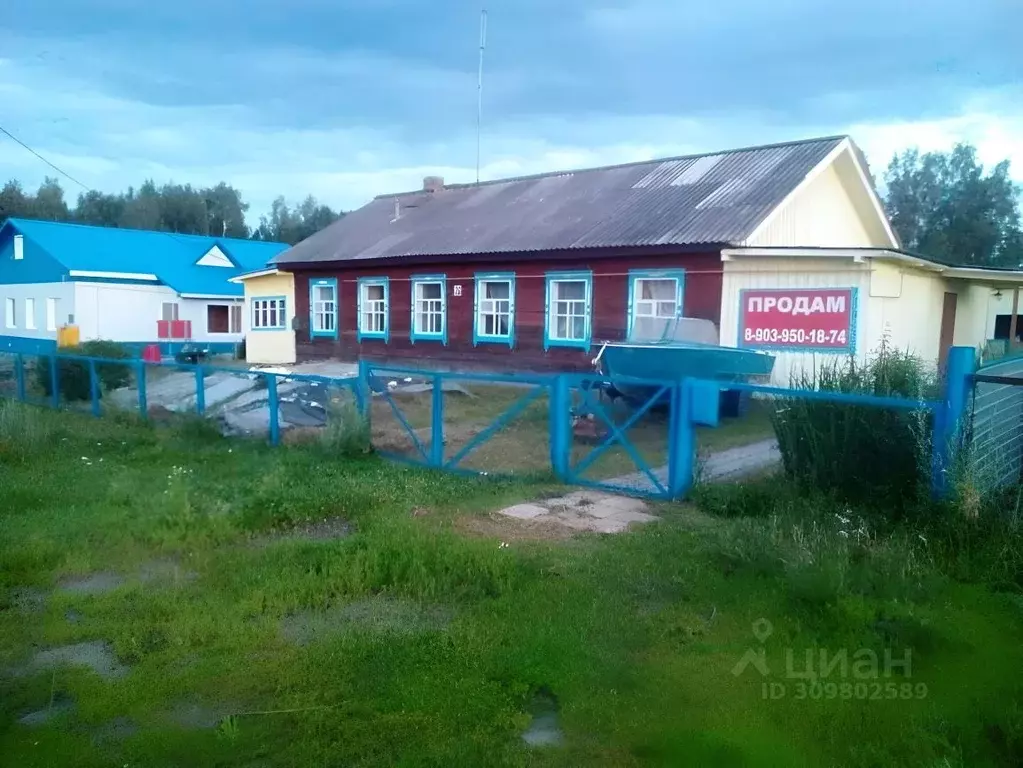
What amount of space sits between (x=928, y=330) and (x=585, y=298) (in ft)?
23.4

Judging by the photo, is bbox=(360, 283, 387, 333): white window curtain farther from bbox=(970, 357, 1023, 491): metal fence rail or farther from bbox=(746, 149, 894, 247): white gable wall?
bbox=(970, 357, 1023, 491): metal fence rail

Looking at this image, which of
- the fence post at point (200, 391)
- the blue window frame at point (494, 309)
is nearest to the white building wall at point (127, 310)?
the blue window frame at point (494, 309)

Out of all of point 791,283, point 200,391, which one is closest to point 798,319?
point 791,283

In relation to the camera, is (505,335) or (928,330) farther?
(505,335)

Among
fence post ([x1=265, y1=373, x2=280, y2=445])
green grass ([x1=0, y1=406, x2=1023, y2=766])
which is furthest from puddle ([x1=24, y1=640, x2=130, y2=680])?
fence post ([x1=265, y1=373, x2=280, y2=445])

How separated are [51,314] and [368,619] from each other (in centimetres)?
3172

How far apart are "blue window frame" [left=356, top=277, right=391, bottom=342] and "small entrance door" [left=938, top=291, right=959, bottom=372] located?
43.4 feet

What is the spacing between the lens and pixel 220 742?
11.8ft

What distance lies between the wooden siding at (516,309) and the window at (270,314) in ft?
3.93

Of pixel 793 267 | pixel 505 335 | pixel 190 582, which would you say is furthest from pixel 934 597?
pixel 505 335

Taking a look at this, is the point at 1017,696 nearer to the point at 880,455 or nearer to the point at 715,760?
the point at 715,760

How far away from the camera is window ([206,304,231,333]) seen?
34.3 metres

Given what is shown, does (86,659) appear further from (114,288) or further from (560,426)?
(114,288)

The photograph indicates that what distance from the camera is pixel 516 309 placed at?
18.8 m
